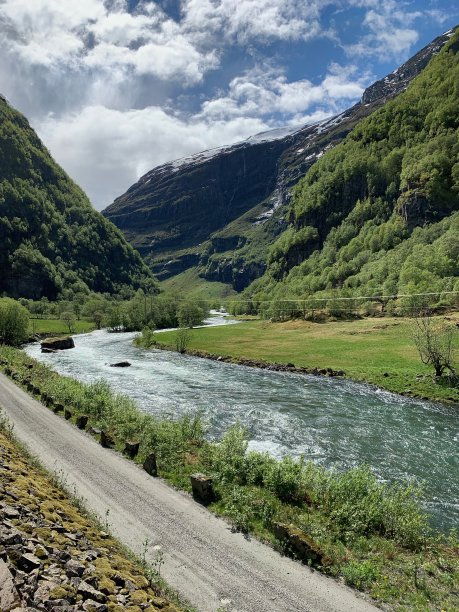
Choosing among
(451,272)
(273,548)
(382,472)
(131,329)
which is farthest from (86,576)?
(131,329)

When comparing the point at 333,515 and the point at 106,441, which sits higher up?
the point at 106,441

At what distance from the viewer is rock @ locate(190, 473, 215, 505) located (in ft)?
75.2

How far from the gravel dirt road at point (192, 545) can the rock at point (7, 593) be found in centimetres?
724

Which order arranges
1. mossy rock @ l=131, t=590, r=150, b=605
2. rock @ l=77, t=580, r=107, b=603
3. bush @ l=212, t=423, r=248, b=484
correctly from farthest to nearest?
bush @ l=212, t=423, r=248, b=484 < mossy rock @ l=131, t=590, r=150, b=605 < rock @ l=77, t=580, r=107, b=603

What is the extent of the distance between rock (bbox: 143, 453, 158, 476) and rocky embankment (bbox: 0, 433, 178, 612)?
6592mm

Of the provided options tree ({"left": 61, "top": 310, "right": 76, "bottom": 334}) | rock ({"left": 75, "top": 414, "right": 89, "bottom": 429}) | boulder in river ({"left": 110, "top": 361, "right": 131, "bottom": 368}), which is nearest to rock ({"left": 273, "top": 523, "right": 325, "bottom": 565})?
rock ({"left": 75, "top": 414, "right": 89, "bottom": 429})

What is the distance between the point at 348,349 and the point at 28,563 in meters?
→ 85.7

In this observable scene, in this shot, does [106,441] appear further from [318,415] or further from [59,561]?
[318,415]

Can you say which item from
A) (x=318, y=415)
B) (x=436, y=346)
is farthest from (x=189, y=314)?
(x=318, y=415)

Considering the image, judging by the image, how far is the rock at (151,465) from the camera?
1029 inches

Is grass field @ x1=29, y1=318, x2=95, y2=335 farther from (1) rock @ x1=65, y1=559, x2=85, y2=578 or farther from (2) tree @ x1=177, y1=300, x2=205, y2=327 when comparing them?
(1) rock @ x1=65, y1=559, x2=85, y2=578

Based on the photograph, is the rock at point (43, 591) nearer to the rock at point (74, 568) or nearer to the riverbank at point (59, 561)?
the riverbank at point (59, 561)

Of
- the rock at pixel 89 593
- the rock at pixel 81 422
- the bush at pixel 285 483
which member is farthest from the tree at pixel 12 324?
the rock at pixel 89 593

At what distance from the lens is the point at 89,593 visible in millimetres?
11984
